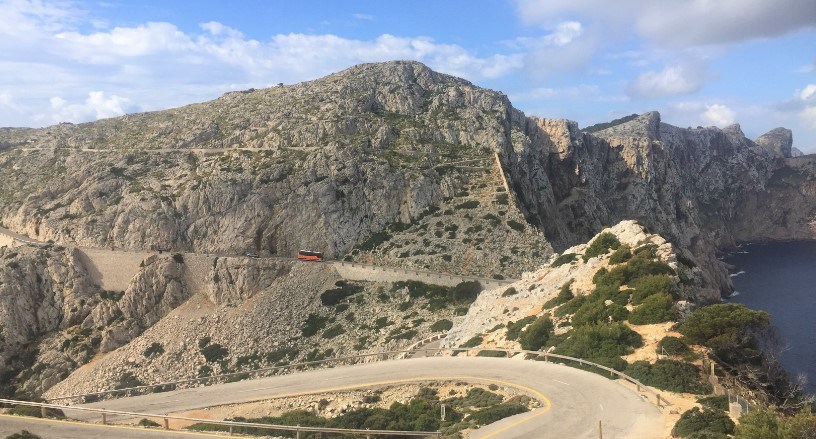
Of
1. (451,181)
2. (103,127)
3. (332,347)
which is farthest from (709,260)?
(103,127)

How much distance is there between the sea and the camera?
219ft

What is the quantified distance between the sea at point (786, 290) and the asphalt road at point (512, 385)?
107 ft

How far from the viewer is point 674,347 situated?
82.1ft

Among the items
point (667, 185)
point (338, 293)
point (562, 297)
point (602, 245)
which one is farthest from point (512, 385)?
point (667, 185)

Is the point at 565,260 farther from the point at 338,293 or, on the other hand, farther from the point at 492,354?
the point at 338,293

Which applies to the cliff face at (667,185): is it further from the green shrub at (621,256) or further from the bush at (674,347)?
the bush at (674,347)

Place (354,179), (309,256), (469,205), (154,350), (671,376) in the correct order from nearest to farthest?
1. (671,376)
2. (154,350)
3. (309,256)
4. (469,205)
5. (354,179)

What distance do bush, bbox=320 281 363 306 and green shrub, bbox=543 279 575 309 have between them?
29.1 metres

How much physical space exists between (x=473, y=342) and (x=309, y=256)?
1433 inches

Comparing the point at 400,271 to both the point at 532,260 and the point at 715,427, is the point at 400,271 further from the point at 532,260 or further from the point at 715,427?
the point at 715,427

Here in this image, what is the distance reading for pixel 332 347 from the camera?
53.2 metres

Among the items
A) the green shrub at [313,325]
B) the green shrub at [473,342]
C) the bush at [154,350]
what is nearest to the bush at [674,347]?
the green shrub at [473,342]

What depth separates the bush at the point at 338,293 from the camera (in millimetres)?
61906

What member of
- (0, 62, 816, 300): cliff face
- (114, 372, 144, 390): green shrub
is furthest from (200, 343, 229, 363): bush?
(0, 62, 816, 300): cliff face
